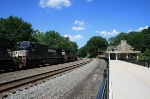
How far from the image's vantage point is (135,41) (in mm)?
129875

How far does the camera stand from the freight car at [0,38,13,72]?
64.6 feet

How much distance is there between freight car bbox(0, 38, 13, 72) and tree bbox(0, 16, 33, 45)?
164 ft

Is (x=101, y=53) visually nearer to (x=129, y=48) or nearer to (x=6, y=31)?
(x=129, y=48)

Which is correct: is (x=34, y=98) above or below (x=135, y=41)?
below

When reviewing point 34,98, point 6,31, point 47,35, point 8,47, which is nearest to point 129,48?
point 6,31

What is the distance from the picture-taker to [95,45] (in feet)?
445

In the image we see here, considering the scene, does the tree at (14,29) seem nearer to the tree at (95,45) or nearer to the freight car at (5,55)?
the freight car at (5,55)

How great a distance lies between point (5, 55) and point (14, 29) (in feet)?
176

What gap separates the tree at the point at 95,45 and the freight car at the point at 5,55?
370ft

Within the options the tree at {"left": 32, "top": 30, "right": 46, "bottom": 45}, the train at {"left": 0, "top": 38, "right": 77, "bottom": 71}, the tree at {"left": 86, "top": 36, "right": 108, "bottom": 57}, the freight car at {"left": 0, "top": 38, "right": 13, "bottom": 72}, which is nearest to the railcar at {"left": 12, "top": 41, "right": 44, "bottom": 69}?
the train at {"left": 0, "top": 38, "right": 77, "bottom": 71}

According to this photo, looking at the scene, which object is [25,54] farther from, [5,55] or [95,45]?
[95,45]

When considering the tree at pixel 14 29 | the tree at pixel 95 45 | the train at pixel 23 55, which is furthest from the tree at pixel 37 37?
the train at pixel 23 55

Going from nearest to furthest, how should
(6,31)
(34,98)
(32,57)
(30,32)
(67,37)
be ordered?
(34,98) → (32,57) → (6,31) → (30,32) → (67,37)

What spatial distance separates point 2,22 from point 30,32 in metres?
10.2
